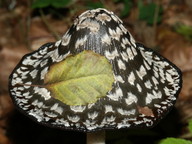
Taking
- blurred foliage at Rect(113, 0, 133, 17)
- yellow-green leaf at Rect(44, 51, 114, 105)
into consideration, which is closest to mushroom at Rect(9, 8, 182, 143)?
yellow-green leaf at Rect(44, 51, 114, 105)

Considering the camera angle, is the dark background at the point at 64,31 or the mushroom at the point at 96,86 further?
the dark background at the point at 64,31

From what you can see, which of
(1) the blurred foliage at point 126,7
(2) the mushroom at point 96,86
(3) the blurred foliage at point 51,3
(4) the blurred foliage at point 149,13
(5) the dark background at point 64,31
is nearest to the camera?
(2) the mushroom at point 96,86

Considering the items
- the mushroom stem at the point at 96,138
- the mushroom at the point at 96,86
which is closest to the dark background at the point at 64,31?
Answer: the mushroom stem at the point at 96,138

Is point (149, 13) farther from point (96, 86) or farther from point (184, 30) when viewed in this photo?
point (96, 86)

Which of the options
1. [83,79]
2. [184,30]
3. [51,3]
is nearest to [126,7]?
[184,30]

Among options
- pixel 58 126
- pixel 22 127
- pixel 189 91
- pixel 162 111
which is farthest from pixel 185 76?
pixel 58 126

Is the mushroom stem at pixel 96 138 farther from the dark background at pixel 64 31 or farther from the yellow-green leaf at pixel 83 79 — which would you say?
the dark background at pixel 64 31

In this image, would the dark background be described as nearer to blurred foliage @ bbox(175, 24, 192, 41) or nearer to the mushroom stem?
blurred foliage @ bbox(175, 24, 192, 41)

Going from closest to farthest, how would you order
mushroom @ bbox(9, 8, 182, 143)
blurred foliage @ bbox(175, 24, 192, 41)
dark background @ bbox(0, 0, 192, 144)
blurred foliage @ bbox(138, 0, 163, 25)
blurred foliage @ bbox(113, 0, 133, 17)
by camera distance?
mushroom @ bbox(9, 8, 182, 143), dark background @ bbox(0, 0, 192, 144), blurred foliage @ bbox(175, 24, 192, 41), blurred foliage @ bbox(138, 0, 163, 25), blurred foliage @ bbox(113, 0, 133, 17)
